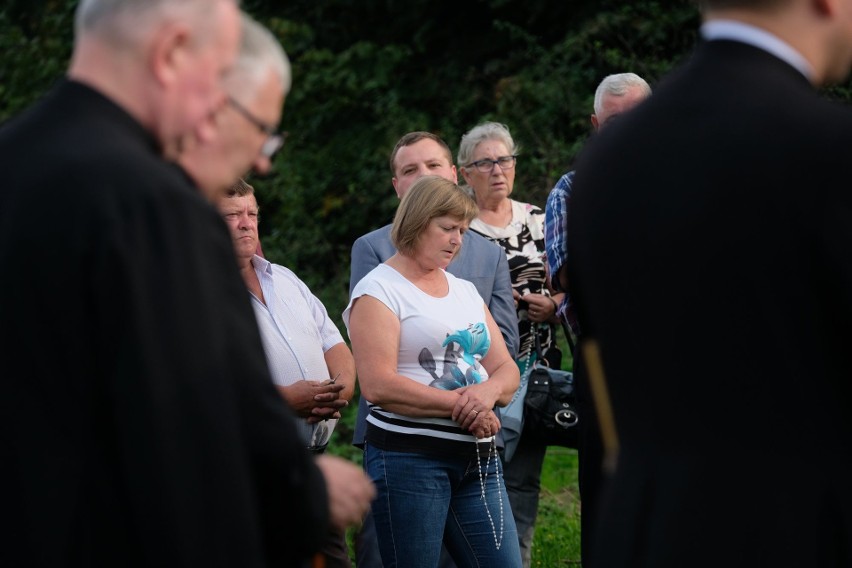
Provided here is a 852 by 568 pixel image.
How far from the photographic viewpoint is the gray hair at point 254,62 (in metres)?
2.42

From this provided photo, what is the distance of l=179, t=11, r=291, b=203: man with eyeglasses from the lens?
2412 mm

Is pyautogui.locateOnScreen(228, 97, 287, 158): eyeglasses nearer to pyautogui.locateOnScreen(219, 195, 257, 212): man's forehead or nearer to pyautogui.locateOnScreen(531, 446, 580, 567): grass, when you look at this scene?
pyautogui.locateOnScreen(219, 195, 257, 212): man's forehead

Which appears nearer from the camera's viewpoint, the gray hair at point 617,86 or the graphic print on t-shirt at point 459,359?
the graphic print on t-shirt at point 459,359

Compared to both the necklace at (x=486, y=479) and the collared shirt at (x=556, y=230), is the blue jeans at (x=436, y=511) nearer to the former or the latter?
the necklace at (x=486, y=479)

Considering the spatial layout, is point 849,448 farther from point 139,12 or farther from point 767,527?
point 139,12

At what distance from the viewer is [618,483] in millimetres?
2318

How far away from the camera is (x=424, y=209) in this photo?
507 centimetres

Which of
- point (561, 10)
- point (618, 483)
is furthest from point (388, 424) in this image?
point (561, 10)

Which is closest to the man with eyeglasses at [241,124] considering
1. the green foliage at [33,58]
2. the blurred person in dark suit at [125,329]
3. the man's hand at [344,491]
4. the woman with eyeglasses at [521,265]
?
the blurred person in dark suit at [125,329]

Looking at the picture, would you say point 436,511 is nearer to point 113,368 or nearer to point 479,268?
point 479,268

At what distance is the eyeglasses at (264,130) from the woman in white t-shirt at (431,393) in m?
2.31

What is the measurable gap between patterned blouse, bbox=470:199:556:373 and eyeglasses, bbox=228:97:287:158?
11.7 feet

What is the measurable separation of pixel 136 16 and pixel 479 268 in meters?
3.65

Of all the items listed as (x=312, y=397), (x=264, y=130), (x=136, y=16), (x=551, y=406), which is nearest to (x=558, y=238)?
(x=551, y=406)
